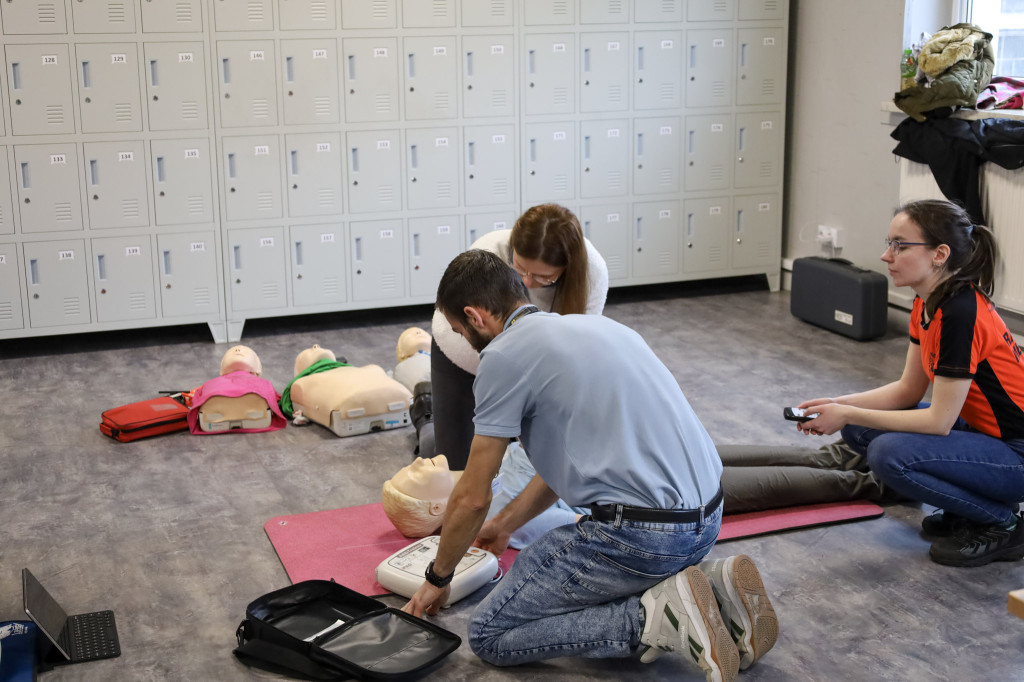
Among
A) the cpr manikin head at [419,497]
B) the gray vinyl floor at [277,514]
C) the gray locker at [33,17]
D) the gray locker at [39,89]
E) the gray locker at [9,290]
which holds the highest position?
the gray locker at [33,17]

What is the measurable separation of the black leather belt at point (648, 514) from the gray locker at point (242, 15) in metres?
3.93

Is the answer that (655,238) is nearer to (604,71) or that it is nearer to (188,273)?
(604,71)

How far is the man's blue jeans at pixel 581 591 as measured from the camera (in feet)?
7.68

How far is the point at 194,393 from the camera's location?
434cm

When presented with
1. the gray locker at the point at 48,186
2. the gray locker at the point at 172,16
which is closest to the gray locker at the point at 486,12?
the gray locker at the point at 172,16

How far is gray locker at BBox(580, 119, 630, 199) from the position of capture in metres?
6.14

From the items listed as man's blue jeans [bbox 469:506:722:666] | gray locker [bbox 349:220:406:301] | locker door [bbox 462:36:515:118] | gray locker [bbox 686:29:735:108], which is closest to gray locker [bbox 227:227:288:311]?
gray locker [bbox 349:220:406:301]

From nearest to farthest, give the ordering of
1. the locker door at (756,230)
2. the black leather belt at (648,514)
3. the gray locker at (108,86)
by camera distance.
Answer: the black leather belt at (648,514), the gray locker at (108,86), the locker door at (756,230)

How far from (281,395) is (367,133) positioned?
1746 millimetres

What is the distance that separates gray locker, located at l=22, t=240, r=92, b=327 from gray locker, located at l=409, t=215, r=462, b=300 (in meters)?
1.65

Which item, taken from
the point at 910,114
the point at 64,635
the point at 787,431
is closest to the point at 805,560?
the point at 787,431

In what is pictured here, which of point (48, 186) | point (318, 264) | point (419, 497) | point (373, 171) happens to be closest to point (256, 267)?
point (318, 264)

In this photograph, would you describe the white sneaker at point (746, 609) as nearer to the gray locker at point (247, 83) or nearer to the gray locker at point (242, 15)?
the gray locker at point (247, 83)

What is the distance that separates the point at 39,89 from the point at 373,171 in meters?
1.64
